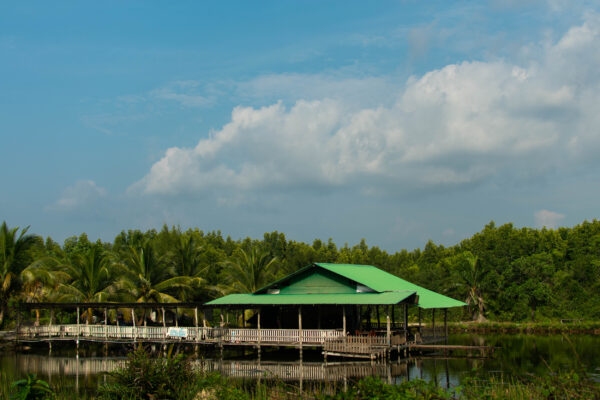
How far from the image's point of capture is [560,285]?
161 ft

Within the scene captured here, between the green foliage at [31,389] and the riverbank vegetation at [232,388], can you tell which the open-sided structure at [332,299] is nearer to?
the riverbank vegetation at [232,388]

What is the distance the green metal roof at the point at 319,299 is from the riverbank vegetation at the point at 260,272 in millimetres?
7435

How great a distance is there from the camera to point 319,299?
90.7ft

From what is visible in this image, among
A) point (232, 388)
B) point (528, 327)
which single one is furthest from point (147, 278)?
point (528, 327)

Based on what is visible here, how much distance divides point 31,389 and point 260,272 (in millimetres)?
30606

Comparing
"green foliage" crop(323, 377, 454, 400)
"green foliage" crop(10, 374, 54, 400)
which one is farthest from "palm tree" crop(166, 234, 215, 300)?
"green foliage" crop(323, 377, 454, 400)

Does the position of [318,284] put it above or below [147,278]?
below

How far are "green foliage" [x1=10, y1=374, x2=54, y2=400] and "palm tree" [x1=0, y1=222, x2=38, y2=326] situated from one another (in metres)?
25.9

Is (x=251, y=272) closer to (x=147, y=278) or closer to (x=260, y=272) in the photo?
(x=260, y=272)

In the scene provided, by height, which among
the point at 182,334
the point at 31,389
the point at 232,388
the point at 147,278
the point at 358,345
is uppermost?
the point at 147,278

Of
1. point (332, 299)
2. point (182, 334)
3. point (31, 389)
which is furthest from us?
point (182, 334)

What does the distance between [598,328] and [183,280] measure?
28.4 m

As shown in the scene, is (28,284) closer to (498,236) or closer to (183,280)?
(183,280)

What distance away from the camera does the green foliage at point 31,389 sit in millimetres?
9992
